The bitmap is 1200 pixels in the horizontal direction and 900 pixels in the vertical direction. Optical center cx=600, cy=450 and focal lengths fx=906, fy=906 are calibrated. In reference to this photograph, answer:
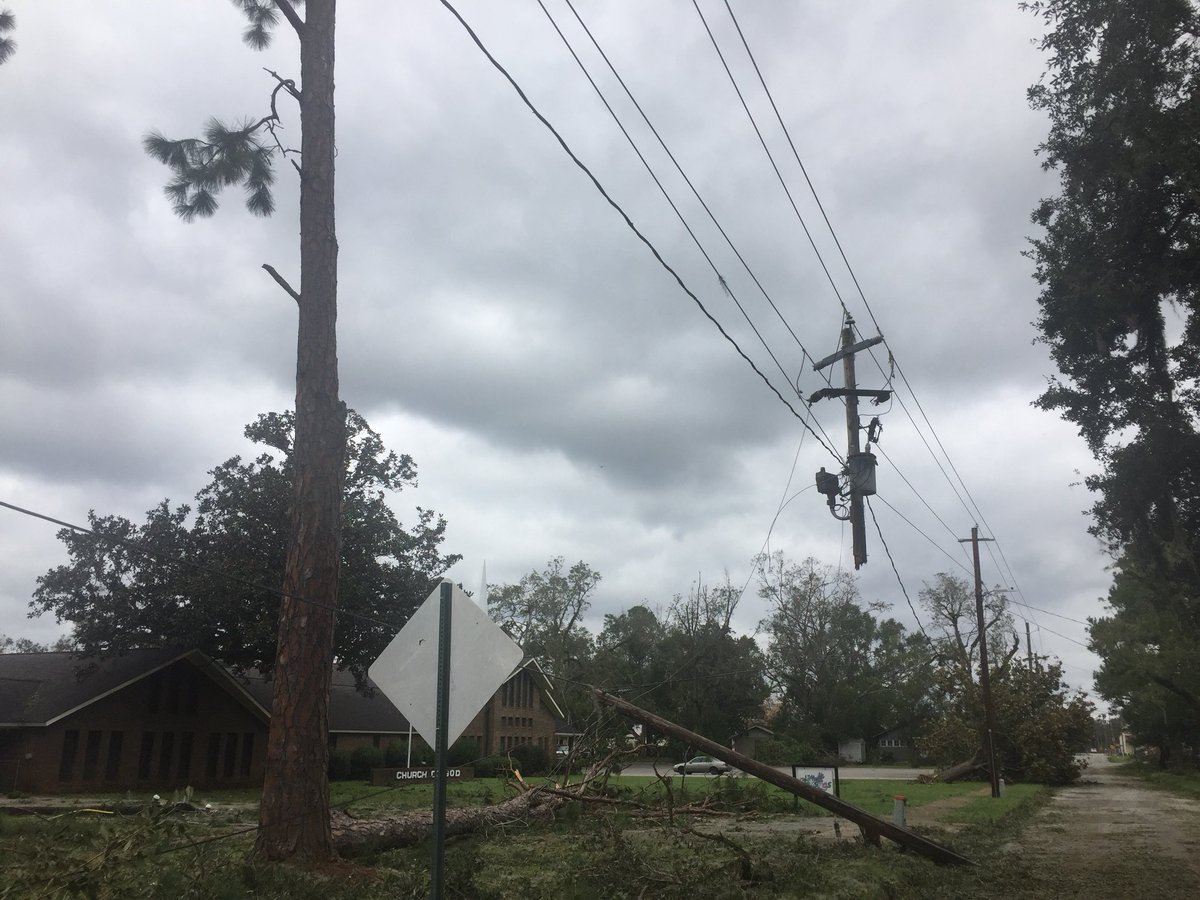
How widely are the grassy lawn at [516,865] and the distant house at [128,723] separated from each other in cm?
1510

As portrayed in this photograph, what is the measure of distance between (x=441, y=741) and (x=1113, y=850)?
1669cm

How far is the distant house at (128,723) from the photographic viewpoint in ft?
96.5

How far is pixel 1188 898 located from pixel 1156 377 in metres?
10.2

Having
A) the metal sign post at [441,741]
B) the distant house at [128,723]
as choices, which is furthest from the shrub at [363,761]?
the metal sign post at [441,741]

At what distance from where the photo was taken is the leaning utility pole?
16.1m

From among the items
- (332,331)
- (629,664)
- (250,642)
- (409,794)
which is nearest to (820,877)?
(332,331)

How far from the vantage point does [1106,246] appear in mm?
17422

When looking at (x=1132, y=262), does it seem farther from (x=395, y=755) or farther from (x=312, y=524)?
(x=395, y=755)

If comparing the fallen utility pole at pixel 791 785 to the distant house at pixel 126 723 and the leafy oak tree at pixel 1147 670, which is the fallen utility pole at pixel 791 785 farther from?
the distant house at pixel 126 723

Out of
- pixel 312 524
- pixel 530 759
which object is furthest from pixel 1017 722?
pixel 312 524

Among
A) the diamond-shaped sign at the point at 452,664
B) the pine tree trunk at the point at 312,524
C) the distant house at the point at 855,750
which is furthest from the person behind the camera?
the distant house at the point at 855,750

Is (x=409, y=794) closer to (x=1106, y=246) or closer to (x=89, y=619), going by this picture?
(x=89, y=619)

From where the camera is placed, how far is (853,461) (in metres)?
16.3

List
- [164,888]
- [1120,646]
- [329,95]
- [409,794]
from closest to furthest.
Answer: [164,888], [329,95], [409,794], [1120,646]
